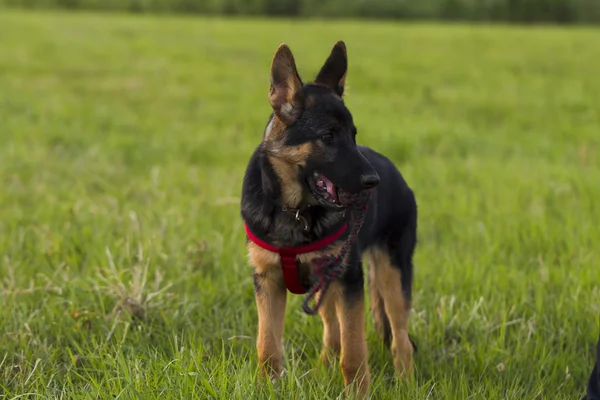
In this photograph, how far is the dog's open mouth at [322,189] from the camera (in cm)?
310

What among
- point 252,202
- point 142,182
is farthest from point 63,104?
point 252,202

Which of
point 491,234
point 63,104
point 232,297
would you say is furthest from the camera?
point 63,104

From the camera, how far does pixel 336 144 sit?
3.08m

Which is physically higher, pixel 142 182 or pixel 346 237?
pixel 346 237

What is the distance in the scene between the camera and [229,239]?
535cm

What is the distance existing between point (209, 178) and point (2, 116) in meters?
4.21

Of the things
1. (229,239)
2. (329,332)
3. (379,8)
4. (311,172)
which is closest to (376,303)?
(329,332)

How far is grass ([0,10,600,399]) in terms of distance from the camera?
3434 millimetres

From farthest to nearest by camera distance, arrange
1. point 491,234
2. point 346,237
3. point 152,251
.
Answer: point 491,234, point 152,251, point 346,237

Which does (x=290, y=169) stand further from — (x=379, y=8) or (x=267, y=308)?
(x=379, y=8)

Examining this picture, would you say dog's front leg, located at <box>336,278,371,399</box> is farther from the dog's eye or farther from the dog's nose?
the dog's eye

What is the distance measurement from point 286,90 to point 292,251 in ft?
2.31

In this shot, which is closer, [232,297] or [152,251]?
[232,297]

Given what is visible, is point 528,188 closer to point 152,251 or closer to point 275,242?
point 152,251
